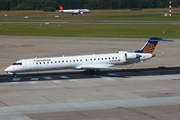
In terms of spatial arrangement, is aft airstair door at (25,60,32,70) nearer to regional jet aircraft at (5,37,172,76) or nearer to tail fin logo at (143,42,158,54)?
regional jet aircraft at (5,37,172,76)

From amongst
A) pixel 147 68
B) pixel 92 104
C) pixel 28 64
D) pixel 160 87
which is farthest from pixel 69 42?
pixel 92 104

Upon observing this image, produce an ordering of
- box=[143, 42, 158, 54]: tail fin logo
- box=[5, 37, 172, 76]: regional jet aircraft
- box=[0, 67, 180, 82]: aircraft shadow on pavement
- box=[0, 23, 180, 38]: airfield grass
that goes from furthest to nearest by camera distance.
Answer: box=[0, 23, 180, 38]: airfield grass → box=[143, 42, 158, 54]: tail fin logo → box=[0, 67, 180, 82]: aircraft shadow on pavement → box=[5, 37, 172, 76]: regional jet aircraft

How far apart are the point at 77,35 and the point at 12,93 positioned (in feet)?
198

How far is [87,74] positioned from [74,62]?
260cm

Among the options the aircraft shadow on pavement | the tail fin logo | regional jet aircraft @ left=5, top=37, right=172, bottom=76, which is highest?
the tail fin logo

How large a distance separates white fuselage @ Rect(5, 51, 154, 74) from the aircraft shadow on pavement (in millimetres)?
1062

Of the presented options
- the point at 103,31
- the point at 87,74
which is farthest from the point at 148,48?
the point at 103,31

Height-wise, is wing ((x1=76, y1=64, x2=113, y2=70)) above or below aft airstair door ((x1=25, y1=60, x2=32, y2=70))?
below

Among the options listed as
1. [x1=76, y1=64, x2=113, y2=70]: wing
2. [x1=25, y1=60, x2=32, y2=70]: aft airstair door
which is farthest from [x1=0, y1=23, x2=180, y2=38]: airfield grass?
[x1=25, y1=60, x2=32, y2=70]: aft airstair door

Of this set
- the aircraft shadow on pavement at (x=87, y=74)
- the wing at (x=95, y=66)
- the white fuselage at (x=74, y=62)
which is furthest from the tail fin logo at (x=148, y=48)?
the wing at (x=95, y=66)

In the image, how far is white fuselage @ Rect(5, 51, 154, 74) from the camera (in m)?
50.5

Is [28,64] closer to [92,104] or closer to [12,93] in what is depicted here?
[12,93]

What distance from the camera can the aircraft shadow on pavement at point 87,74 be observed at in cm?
5075

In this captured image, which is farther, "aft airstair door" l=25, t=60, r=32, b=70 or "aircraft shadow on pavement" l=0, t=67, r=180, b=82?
"aircraft shadow on pavement" l=0, t=67, r=180, b=82
